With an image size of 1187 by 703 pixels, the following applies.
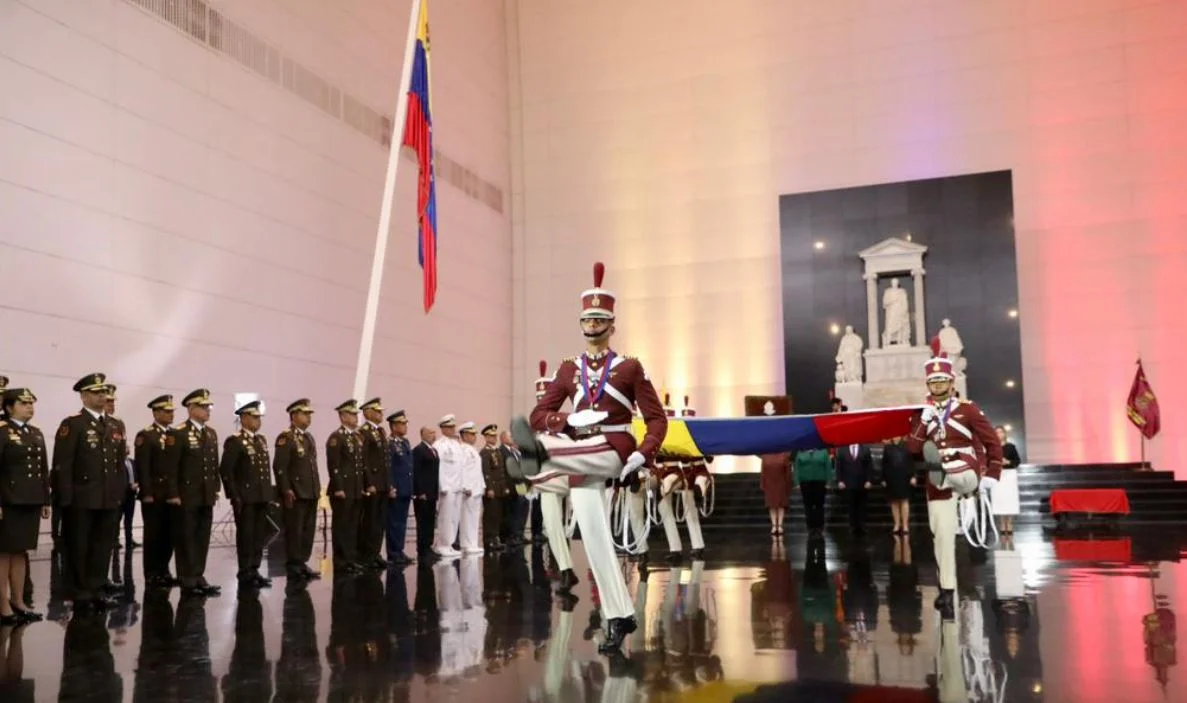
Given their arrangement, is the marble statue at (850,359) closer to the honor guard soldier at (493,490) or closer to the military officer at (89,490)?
the honor guard soldier at (493,490)

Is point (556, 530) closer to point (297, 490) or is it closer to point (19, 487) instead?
point (297, 490)

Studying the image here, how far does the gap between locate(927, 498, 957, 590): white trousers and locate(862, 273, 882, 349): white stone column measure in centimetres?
1414

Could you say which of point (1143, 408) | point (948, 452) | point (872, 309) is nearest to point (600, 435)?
point (948, 452)

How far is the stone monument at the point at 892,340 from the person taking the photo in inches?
810

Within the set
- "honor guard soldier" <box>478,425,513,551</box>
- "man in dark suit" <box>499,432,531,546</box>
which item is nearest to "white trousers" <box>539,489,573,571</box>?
"honor guard soldier" <box>478,425,513,551</box>

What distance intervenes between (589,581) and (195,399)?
3642mm

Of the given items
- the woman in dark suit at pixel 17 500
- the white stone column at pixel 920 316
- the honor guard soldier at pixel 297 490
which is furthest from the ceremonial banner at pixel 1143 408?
the woman in dark suit at pixel 17 500

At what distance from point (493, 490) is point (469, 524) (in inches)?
29.2

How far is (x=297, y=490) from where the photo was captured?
9.91m

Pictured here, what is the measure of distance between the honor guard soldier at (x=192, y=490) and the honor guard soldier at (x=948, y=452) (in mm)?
5475

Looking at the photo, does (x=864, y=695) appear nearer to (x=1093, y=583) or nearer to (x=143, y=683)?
(x=143, y=683)

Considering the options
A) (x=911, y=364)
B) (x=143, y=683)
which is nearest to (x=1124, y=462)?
(x=911, y=364)

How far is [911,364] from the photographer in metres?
20.6

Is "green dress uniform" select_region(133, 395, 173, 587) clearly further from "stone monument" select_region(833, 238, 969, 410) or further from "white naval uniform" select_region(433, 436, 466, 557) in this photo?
"stone monument" select_region(833, 238, 969, 410)
